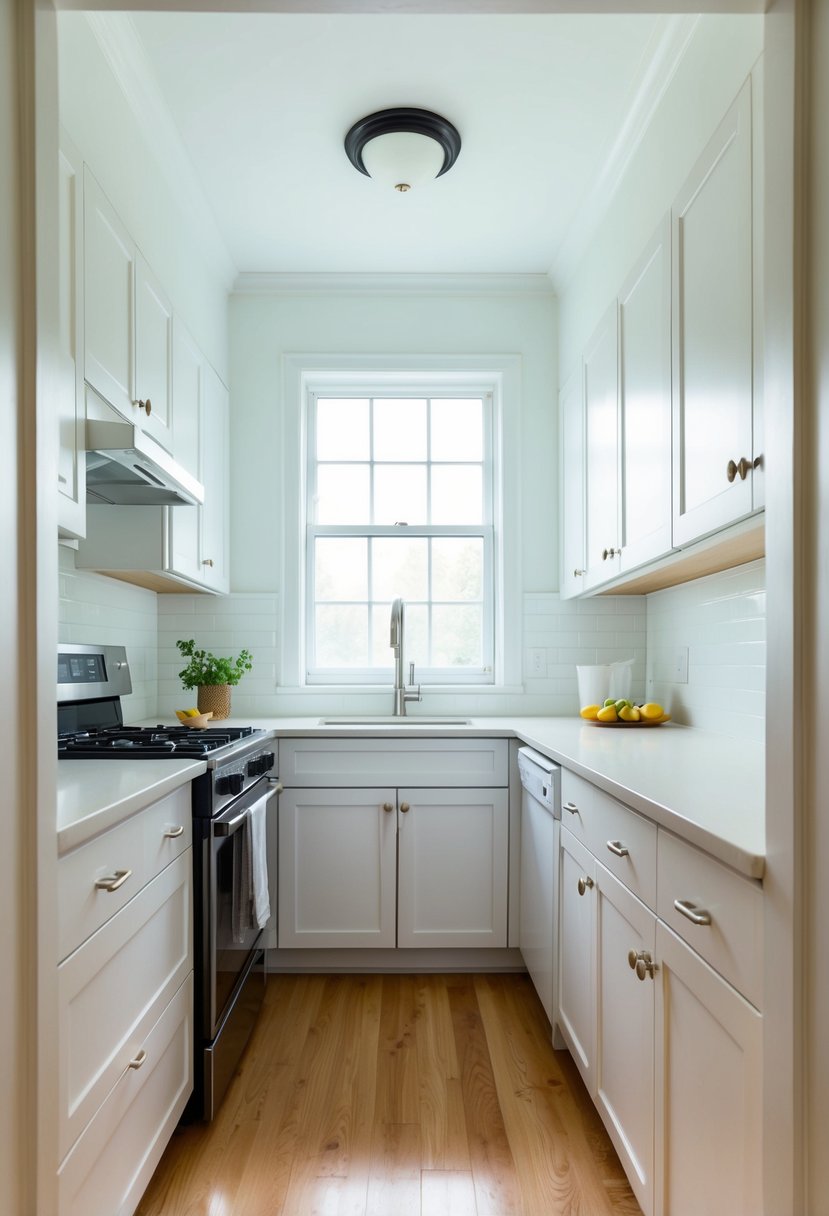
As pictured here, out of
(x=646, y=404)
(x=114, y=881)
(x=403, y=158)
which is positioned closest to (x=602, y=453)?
(x=646, y=404)

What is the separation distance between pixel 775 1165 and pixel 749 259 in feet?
4.86

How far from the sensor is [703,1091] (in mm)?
1204

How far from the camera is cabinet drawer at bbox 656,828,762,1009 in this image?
1.05 m

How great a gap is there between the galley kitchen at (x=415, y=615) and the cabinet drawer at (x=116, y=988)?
0.01 metres

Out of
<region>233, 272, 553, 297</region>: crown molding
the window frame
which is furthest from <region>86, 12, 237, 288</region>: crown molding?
the window frame

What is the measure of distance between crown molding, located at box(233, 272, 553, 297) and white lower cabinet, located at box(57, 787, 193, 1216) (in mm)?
2387

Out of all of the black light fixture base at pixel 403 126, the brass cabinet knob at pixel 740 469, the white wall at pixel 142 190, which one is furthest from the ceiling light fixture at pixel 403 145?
the brass cabinet knob at pixel 740 469

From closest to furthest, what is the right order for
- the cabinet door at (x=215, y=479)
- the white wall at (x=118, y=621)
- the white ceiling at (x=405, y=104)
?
the white ceiling at (x=405, y=104) < the white wall at (x=118, y=621) < the cabinet door at (x=215, y=479)

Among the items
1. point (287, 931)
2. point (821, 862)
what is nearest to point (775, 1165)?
point (821, 862)

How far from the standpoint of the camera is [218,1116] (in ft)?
6.55

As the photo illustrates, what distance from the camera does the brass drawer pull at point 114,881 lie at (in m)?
1.35

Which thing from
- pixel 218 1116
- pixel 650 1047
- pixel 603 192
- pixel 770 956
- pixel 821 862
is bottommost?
pixel 218 1116

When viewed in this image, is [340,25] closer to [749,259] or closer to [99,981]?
[749,259]

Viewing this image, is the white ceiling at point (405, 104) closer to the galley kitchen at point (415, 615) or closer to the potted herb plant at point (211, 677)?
the galley kitchen at point (415, 615)
